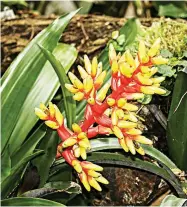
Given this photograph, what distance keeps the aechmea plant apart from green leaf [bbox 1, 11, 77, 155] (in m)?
0.17

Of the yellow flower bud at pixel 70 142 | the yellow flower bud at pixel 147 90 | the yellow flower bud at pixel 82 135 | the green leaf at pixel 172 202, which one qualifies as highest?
the yellow flower bud at pixel 147 90

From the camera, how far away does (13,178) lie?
49.9 inches

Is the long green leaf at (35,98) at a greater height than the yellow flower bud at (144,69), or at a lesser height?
lesser

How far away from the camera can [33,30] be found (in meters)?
1.84

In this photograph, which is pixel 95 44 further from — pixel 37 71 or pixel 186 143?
pixel 186 143

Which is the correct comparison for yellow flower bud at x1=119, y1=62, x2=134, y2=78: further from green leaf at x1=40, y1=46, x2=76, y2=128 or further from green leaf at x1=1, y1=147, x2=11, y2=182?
green leaf at x1=1, y1=147, x2=11, y2=182

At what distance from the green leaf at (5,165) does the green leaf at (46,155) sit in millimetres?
80

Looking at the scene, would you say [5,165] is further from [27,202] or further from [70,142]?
[70,142]

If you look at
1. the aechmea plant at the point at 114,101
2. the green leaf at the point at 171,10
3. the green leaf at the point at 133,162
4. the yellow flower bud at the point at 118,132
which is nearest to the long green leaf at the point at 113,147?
the green leaf at the point at 133,162

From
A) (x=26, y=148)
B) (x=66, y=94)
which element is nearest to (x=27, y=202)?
(x=26, y=148)

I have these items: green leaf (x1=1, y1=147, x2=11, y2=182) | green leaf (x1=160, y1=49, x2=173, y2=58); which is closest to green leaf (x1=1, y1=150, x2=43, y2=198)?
green leaf (x1=1, y1=147, x2=11, y2=182)

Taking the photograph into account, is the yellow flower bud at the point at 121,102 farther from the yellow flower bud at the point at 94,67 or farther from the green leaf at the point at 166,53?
the green leaf at the point at 166,53

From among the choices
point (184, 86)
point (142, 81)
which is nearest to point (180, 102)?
point (184, 86)

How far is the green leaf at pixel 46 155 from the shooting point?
1259mm
